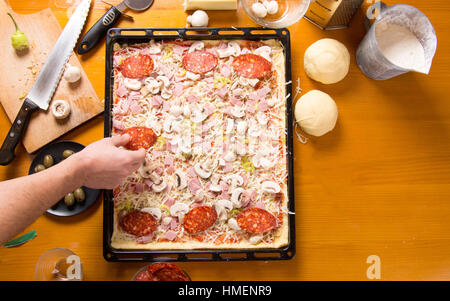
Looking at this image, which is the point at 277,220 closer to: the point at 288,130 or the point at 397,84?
the point at 288,130

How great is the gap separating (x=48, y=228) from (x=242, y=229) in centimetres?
98

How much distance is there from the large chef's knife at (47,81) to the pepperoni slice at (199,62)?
591 mm

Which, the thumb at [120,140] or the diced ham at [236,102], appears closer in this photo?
the thumb at [120,140]

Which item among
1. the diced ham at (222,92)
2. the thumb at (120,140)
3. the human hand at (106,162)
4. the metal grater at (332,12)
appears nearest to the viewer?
the human hand at (106,162)

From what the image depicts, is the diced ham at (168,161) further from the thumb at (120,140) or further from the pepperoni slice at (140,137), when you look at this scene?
the thumb at (120,140)

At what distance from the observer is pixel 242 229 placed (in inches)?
66.3

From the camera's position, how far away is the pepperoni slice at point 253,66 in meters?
1.75

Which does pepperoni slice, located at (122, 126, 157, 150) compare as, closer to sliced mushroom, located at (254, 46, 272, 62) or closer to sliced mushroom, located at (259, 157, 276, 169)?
sliced mushroom, located at (259, 157, 276, 169)

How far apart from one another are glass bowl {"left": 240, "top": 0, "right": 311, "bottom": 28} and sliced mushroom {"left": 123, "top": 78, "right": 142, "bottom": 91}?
660mm

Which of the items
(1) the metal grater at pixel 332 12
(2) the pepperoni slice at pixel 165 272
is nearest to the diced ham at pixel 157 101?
(2) the pepperoni slice at pixel 165 272

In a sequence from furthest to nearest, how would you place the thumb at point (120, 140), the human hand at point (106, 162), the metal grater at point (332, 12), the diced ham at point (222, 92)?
the diced ham at point (222, 92) → the metal grater at point (332, 12) → the thumb at point (120, 140) → the human hand at point (106, 162)

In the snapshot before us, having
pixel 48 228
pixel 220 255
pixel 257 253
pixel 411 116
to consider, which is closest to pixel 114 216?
pixel 48 228

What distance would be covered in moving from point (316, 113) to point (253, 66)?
39 cm

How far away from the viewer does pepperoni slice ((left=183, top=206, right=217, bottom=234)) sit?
1.67 meters
